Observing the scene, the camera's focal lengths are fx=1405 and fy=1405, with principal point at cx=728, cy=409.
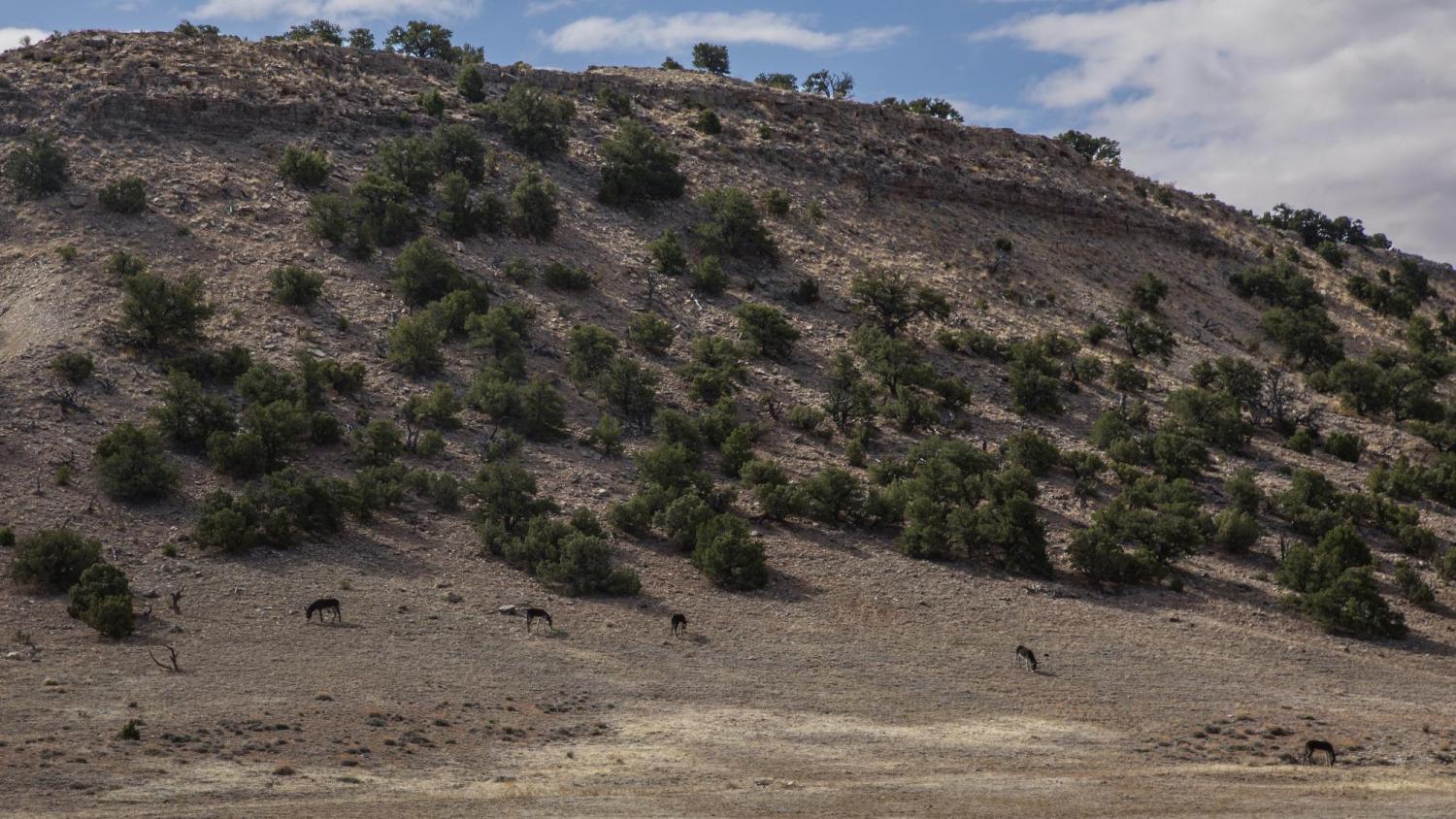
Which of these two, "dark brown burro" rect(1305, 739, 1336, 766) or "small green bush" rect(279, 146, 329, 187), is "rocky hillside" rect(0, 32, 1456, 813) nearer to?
"small green bush" rect(279, 146, 329, 187)

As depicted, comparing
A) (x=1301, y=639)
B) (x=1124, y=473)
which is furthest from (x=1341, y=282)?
(x=1301, y=639)

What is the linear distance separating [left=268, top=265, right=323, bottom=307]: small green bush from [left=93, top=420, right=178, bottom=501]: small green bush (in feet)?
33.8

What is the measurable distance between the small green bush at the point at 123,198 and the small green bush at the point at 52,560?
20.3m

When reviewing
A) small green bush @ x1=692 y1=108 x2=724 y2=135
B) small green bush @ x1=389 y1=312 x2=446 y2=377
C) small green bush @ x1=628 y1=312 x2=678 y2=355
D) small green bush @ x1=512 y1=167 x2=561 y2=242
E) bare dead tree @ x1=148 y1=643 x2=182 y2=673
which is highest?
small green bush @ x1=692 y1=108 x2=724 y2=135

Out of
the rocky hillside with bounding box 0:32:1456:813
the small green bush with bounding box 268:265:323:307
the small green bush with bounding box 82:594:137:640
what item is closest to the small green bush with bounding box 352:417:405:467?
the rocky hillside with bounding box 0:32:1456:813

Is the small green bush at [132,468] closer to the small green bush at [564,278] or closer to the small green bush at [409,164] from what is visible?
the small green bush at [564,278]

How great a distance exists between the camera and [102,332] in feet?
128

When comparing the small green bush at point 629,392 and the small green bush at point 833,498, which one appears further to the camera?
the small green bush at point 629,392

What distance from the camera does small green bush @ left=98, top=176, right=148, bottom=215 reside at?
4575 cm

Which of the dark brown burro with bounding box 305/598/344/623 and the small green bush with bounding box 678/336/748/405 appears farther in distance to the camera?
the small green bush with bounding box 678/336/748/405

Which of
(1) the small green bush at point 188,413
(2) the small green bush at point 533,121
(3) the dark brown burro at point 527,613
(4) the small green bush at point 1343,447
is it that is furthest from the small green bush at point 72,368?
(4) the small green bush at point 1343,447

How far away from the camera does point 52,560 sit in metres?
27.9

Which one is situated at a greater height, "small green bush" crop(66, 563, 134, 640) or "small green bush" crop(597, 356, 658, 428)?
"small green bush" crop(597, 356, 658, 428)

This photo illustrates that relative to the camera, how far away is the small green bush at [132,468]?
31797 mm
